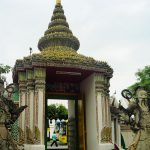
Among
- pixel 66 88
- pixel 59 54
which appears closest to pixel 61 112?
pixel 66 88

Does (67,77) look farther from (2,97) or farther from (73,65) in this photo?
(2,97)

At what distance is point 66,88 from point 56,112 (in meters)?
9.27

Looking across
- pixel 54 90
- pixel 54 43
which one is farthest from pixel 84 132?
pixel 54 43

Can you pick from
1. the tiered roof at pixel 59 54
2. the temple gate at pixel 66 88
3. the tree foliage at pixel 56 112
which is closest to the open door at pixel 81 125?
the temple gate at pixel 66 88

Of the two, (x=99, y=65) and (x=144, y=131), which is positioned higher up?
(x=99, y=65)

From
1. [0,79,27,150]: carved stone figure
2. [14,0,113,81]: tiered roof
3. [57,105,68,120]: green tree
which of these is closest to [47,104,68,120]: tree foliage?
[57,105,68,120]: green tree

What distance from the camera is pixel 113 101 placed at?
60.5ft

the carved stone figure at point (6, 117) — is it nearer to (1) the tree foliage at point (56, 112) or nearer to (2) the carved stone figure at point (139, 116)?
(2) the carved stone figure at point (139, 116)

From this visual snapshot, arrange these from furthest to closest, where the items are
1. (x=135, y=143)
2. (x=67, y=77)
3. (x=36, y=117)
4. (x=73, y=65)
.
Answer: (x=67, y=77) → (x=73, y=65) → (x=36, y=117) → (x=135, y=143)

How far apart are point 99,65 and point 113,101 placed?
12.5 ft

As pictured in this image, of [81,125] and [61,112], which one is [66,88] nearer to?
[81,125]

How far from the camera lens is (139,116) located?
1038 cm

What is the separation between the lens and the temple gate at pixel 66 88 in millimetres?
14102

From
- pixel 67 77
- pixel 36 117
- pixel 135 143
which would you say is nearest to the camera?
pixel 135 143
